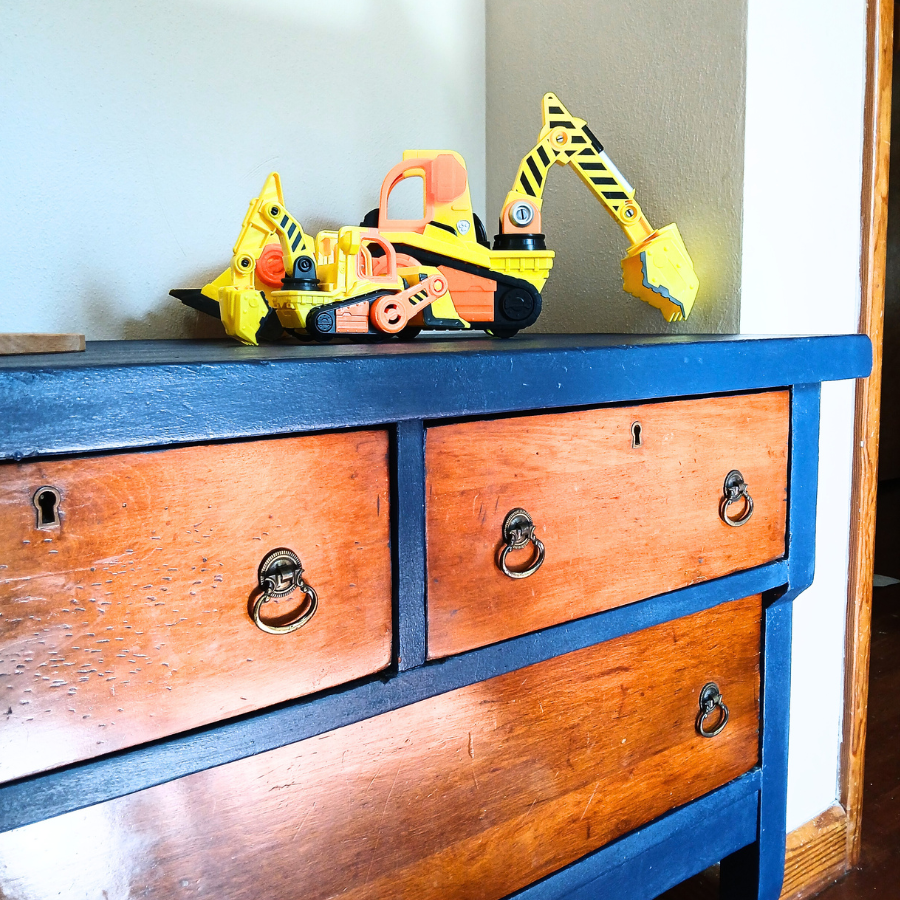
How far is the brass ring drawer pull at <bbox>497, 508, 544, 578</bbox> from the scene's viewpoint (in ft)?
1.96

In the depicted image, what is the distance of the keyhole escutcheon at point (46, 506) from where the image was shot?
416 millimetres

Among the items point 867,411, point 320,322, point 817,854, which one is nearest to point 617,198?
point 320,322

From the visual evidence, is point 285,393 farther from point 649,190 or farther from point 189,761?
point 649,190

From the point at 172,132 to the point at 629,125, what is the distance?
0.62 metres

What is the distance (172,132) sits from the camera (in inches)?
38.6

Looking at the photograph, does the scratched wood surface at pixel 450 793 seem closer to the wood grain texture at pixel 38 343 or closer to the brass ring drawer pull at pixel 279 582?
the brass ring drawer pull at pixel 279 582

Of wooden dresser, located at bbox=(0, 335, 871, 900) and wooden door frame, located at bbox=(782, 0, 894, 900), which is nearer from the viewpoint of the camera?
wooden dresser, located at bbox=(0, 335, 871, 900)

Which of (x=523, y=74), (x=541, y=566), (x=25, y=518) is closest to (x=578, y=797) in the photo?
(x=541, y=566)

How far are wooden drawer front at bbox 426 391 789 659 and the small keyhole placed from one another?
0.24m

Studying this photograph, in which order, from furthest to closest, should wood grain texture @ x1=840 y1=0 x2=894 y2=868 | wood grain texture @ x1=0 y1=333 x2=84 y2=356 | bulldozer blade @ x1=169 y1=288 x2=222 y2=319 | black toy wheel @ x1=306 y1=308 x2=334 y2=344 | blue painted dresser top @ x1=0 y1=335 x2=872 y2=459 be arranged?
wood grain texture @ x1=840 y1=0 x2=894 y2=868 < bulldozer blade @ x1=169 y1=288 x2=222 y2=319 < black toy wheel @ x1=306 y1=308 x2=334 y2=344 < wood grain texture @ x1=0 y1=333 x2=84 y2=356 < blue painted dresser top @ x1=0 y1=335 x2=872 y2=459

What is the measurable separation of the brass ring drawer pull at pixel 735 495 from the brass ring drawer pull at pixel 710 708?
0.17 metres

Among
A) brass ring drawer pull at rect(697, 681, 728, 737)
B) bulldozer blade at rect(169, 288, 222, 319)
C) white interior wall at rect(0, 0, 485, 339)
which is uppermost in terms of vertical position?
white interior wall at rect(0, 0, 485, 339)

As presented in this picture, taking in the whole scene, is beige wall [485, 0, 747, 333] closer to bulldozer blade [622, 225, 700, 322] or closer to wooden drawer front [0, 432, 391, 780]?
bulldozer blade [622, 225, 700, 322]

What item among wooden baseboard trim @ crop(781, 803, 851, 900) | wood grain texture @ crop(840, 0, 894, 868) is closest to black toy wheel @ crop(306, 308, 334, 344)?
wood grain texture @ crop(840, 0, 894, 868)
